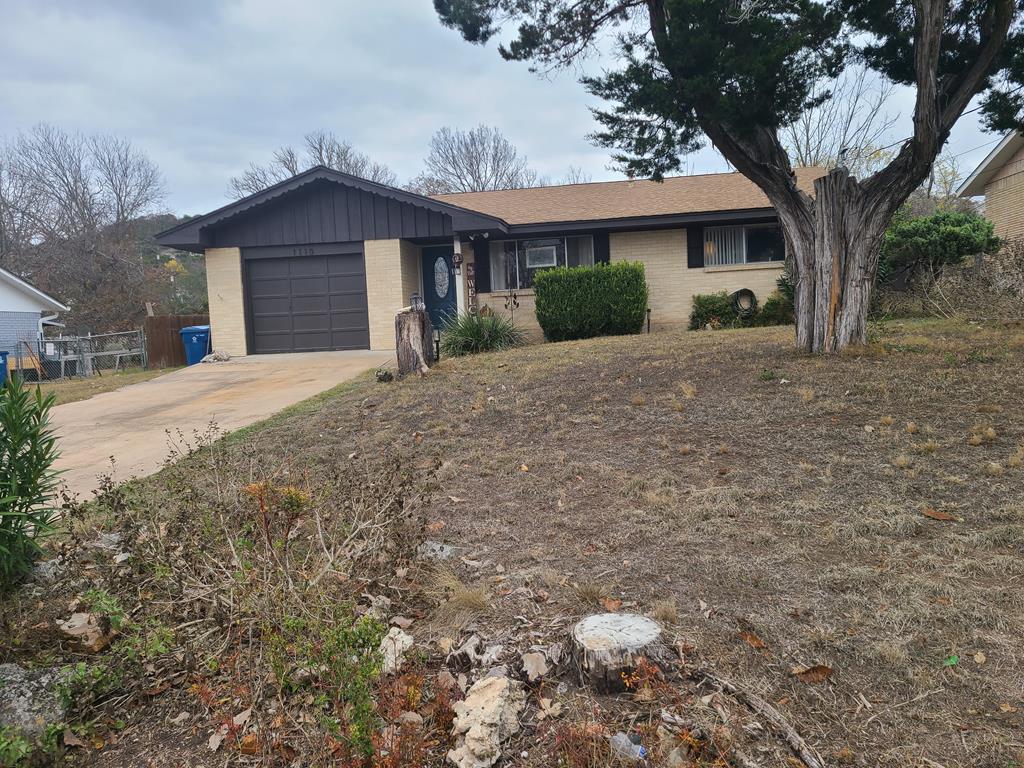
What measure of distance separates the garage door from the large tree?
832cm

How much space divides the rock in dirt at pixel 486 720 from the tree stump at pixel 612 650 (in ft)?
0.87

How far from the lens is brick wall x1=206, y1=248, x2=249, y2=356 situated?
638 inches

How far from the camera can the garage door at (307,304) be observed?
16.3 m

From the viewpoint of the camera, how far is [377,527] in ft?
11.3

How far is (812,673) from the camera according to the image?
8.57 ft

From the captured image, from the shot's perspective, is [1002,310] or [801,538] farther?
[1002,310]

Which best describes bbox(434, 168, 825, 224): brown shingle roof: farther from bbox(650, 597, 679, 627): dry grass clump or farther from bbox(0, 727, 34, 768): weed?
bbox(0, 727, 34, 768): weed

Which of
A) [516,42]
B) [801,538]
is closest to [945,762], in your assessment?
[801,538]

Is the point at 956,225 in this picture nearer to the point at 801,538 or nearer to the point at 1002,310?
the point at 1002,310

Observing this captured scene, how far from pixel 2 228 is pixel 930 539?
3765 cm

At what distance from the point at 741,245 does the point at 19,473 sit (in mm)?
16124

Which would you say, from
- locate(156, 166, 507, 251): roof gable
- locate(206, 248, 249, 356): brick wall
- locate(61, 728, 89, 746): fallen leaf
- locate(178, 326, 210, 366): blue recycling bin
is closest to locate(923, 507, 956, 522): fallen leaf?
locate(61, 728, 89, 746): fallen leaf

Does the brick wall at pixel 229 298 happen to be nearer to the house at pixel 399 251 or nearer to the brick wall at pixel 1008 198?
the house at pixel 399 251

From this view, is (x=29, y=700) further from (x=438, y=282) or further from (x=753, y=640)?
(x=438, y=282)
